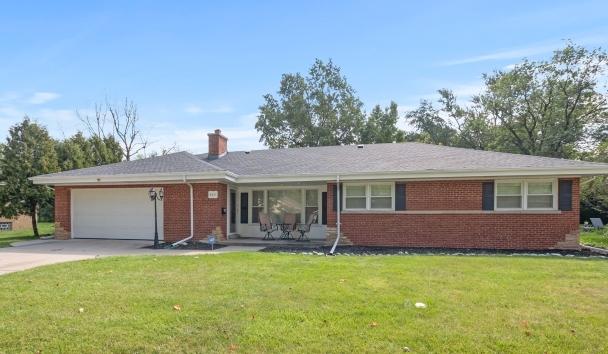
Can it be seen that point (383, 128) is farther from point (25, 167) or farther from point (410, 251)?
point (25, 167)

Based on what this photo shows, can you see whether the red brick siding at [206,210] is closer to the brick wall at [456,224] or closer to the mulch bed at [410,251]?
the mulch bed at [410,251]

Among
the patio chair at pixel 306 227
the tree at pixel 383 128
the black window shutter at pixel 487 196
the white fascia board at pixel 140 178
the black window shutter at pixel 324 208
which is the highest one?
the tree at pixel 383 128

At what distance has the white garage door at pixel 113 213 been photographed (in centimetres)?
1550

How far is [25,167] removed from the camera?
18.0m

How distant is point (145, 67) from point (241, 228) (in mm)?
8940

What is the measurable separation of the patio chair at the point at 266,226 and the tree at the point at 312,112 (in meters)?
22.1

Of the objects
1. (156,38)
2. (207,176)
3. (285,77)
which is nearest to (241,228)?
(207,176)

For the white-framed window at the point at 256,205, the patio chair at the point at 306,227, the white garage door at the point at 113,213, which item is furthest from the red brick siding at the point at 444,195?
the white garage door at the point at 113,213

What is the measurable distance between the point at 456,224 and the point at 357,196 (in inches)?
126

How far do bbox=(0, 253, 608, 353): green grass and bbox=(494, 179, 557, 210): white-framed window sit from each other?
4.28 metres

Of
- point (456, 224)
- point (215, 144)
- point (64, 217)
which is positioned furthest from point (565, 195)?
point (64, 217)

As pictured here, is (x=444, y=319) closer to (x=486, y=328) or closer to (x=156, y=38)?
(x=486, y=328)

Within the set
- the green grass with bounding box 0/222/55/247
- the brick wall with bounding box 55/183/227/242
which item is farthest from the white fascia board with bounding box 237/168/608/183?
the green grass with bounding box 0/222/55/247

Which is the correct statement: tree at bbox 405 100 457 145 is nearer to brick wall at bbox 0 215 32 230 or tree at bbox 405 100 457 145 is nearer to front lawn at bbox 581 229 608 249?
front lawn at bbox 581 229 608 249
